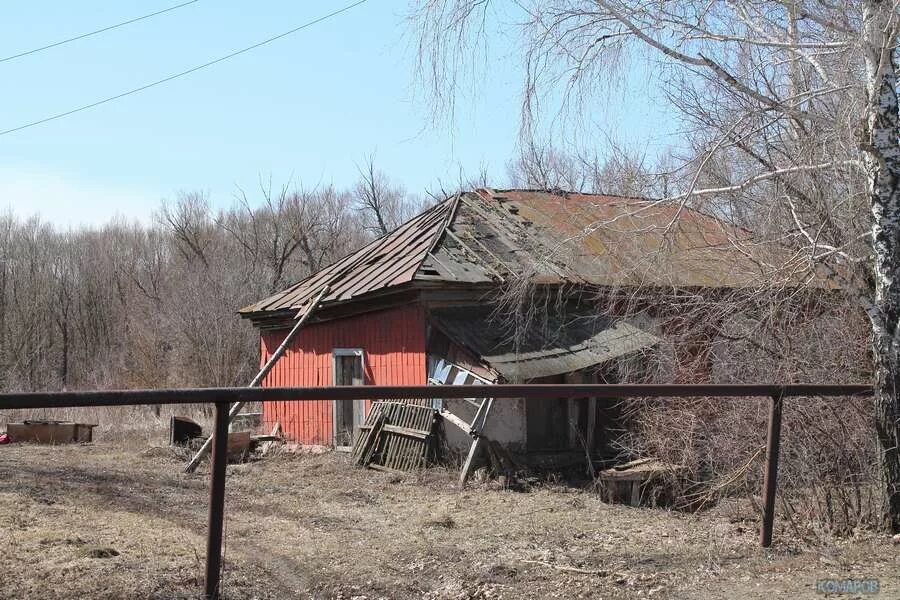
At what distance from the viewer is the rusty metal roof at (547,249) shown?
27.6 feet

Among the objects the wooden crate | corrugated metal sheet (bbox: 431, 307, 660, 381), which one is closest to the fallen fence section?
corrugated metal sheet (bbox: 431, 307, 660, 381)

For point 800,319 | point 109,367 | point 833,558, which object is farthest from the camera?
point 109,367

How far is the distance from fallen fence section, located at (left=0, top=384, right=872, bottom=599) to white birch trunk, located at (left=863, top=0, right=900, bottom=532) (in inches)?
20.1

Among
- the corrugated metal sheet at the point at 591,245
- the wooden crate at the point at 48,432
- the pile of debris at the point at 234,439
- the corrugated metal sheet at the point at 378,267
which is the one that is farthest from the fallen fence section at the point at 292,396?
the wooden crate at the point at 48,432

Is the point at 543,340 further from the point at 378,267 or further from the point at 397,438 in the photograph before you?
the point at 378,267

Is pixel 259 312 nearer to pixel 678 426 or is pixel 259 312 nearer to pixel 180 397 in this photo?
pixel 678 426

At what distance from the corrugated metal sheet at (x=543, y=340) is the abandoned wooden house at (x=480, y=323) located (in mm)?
24

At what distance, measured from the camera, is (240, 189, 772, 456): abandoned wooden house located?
39.1 ft

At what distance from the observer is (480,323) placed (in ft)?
43.5

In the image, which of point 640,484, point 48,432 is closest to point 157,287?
point 48,432

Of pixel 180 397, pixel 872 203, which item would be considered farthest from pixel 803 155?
pixel 180 397

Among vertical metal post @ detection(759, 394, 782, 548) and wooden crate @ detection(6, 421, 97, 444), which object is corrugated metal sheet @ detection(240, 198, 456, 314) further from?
vertical metal post @ detection(759, 394, 782, 548)

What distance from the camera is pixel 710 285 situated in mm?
9742

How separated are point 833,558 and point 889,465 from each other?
1.30m
